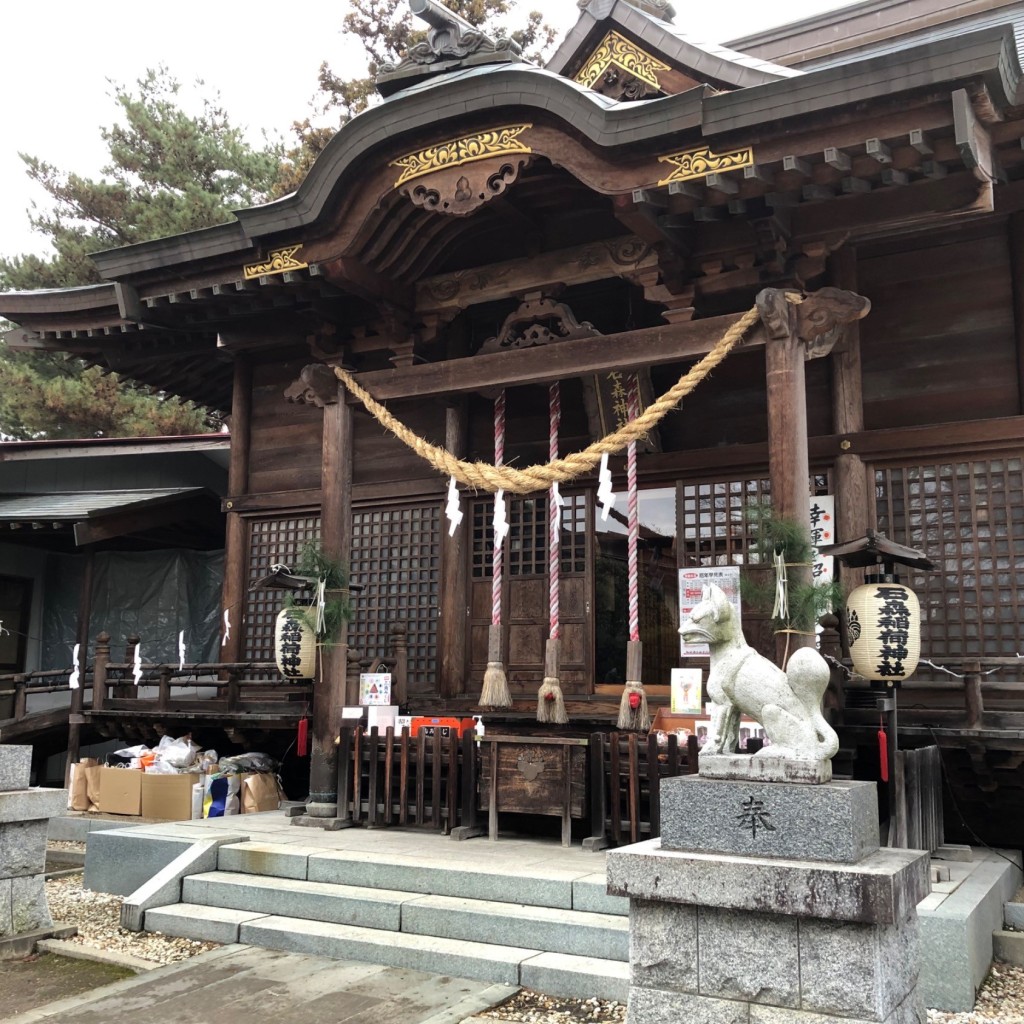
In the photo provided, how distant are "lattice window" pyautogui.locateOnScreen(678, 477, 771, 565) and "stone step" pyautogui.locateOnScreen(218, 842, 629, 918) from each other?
425 centimetres

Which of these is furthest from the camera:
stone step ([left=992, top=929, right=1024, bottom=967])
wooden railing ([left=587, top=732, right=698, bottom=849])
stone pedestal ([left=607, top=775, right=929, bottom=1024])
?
wooden railing ([left=587, top=732, right=698, bottom=849])

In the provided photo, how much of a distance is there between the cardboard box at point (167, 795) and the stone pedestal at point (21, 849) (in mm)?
3010

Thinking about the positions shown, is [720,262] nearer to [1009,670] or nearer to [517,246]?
[517,246]

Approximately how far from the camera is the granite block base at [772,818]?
4.01m

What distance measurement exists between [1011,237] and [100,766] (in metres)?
11.2

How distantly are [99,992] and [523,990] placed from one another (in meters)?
2.61

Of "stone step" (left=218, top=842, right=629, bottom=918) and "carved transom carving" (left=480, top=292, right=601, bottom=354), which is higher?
"carved transom carving" (left=480, top=292, right=601, bottom=354)

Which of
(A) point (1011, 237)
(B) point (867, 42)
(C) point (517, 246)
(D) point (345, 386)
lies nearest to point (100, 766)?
(D) point (345, 386)

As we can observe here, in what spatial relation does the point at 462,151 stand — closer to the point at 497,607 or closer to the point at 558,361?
the point at 558,361

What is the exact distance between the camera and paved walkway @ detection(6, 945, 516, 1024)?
541cm

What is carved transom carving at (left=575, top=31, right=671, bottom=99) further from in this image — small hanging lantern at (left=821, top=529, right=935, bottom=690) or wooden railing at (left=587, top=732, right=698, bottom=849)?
→ wooden railing at (left=587, top=732, right=698, bottom=849)

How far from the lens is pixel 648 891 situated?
4227 mm

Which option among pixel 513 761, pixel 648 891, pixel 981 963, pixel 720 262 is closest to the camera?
pixel 648 891

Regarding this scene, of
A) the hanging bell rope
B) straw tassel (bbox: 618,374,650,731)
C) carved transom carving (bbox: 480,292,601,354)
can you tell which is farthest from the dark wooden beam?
the hanging bell rope
